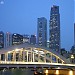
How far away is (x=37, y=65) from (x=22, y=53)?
1812cm

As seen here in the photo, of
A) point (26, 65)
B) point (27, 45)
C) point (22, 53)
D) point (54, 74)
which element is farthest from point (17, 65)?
point (54, 74)

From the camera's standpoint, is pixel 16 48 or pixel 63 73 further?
pixel 16 48

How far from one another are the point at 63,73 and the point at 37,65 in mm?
49502

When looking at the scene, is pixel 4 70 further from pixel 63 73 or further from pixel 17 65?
pixel 63 73

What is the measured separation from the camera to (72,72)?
19047mm

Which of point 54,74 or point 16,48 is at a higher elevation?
point 16,48

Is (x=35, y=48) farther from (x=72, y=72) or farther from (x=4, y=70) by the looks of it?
(x=72, y=72)

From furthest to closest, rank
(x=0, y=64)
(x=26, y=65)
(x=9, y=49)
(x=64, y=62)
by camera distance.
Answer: (x=64, y=62) < (x=9, y=49) < (x=26, y=65) < (x=0, y=64)

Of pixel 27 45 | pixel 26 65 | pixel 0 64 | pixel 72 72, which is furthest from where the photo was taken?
pixel 27 45

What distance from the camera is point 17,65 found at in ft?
204

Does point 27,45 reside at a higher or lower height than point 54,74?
higher

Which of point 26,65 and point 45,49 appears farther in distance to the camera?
point 45,49

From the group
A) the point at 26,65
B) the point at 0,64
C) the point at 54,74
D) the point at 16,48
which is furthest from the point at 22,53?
the point at 54,74

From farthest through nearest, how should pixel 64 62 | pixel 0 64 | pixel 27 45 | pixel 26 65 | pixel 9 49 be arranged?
pixel 64 62 → pixel 27 45 → pixel 9 49 → pixel 26 65 → pixel 0 64
